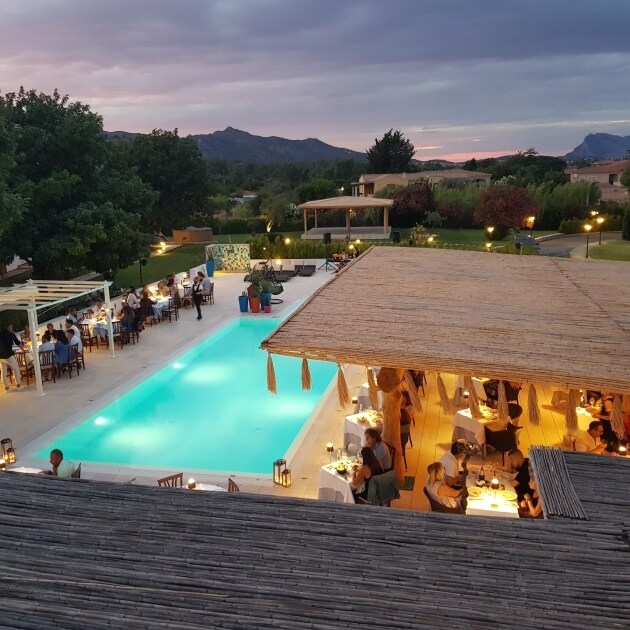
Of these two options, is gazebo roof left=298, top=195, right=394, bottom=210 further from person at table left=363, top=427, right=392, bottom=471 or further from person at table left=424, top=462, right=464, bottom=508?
person at table left=424, top=462, right=464, bottom=508

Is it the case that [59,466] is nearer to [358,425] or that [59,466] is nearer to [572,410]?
[358,425]

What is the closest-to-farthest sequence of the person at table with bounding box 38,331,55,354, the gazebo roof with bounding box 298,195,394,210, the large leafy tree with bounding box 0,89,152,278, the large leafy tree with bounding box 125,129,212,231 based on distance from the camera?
the person at table with bounding box 38,331,55,354
the large leafy tree with bounding box 0,89,152,278
the gazebo roof with bounding box 298,195,394,210
the large leafy tree with bounding box 125,129,212,231

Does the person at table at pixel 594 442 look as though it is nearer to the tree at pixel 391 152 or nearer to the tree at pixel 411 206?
the tree at pixel 411 206

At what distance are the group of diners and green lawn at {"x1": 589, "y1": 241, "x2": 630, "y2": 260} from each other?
2489 centimetres

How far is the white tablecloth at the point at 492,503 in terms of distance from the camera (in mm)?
7547

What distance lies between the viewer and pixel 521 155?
103 metres

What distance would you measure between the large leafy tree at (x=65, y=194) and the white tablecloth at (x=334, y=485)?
15441 millimetres

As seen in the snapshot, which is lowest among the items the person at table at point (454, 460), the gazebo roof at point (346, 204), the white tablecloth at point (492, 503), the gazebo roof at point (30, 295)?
the white tablecloth at point (492, 503)

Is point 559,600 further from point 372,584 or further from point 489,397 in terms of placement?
point 489,397

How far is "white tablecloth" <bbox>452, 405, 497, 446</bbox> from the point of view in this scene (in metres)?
10.2

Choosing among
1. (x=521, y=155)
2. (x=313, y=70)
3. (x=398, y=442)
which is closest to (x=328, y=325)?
(x=398, y=442)

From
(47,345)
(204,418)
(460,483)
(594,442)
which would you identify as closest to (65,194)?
(47,345)

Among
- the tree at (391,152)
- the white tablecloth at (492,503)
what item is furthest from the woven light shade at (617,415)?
the tree at (391,152)

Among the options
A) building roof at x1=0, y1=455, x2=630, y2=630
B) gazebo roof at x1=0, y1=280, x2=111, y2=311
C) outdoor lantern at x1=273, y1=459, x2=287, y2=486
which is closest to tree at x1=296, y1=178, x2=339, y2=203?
gazebo roof at x1=0, y1=280, x2=111, y2=311
